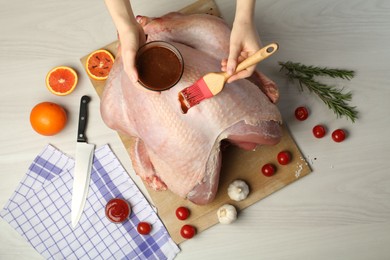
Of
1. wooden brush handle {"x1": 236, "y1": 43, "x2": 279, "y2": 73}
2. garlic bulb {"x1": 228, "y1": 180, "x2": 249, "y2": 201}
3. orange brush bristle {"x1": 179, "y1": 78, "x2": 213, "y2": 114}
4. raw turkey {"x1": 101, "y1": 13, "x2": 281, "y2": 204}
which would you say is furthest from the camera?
garlic bulb {"x1": 228, "y1": 180, "x2": 249, "y2": 201}

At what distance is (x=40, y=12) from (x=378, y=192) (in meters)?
1.30

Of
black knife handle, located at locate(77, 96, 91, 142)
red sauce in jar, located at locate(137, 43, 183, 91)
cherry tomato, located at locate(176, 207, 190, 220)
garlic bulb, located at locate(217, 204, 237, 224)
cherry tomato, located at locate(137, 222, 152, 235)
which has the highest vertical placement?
black knife handle, located at locate(77, 96, 91, 142)

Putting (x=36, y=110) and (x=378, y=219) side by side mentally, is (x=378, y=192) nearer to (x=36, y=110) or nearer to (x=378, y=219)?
(x=378, y=219)

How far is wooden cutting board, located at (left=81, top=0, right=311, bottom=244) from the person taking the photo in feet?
5.47

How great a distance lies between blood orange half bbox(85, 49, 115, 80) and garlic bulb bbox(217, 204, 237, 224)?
1.91ft

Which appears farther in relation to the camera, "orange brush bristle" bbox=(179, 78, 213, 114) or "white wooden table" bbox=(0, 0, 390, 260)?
"white wooden table" bbox=(0, 0, 390, 260)

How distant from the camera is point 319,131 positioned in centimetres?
166

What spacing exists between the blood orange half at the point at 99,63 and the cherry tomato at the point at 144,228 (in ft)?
1.65

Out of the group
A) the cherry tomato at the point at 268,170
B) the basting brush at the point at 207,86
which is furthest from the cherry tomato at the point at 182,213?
the basting brush at the point at 207,86

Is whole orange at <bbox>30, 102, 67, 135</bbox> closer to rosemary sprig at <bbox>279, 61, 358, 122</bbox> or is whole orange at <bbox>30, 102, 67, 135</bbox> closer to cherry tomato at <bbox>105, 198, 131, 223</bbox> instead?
cherry tomato at <bbox>105, 198, 131, 223</bbox>

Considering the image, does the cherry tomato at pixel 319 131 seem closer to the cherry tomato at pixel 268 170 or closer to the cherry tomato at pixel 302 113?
the cherry tomato at pixel 302 113

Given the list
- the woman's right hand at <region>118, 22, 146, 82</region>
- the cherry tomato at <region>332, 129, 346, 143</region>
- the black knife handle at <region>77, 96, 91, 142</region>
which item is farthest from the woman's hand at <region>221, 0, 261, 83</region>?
the black knife handle at <region>77, 96, 91, 142</region>

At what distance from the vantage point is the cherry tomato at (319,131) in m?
1.66

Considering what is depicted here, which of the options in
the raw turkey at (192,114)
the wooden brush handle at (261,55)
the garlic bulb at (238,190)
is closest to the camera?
the wooden brush handle at (261,55)
